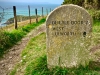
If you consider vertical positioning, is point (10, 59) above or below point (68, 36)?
below

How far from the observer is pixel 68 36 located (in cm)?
628

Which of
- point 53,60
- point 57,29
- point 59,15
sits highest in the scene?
point 59,15

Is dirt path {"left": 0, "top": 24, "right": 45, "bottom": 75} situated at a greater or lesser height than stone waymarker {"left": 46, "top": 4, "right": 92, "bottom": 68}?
lesser

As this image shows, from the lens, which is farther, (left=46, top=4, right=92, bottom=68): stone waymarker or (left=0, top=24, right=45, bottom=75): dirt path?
(left=0, top=24, right=45, bottom=75): dirt path

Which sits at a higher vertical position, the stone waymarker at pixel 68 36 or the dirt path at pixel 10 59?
the stone waymarker at pixel 68 36

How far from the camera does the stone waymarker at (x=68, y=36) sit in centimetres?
610

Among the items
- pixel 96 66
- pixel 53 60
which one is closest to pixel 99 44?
pixel 96 66

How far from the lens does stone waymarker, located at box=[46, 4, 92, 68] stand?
20.0 ft

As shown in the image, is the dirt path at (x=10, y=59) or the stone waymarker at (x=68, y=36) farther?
the dirt path at (x=10, y=59)

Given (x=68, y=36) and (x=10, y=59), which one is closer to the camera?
(x=68, y=36)

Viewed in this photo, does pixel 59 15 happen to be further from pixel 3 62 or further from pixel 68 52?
pixel 3 62

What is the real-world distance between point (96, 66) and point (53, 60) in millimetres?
1221

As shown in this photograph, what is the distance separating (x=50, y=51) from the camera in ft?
21.1

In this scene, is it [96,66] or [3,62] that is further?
[3,62]
